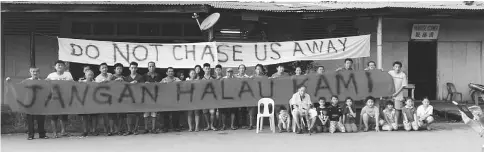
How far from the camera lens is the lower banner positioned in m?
8.28

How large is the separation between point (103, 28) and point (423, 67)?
8.71m

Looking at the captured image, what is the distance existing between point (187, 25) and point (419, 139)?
6137 millimetres

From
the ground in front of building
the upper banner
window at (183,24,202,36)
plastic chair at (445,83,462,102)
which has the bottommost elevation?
the ground in front of building

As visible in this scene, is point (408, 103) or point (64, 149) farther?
point (408, 103)

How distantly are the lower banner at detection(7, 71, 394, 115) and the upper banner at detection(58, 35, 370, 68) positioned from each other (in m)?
1.06

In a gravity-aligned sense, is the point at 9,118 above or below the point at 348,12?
below

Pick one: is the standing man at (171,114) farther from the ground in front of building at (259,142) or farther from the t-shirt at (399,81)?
the t-shirt at (399,81)

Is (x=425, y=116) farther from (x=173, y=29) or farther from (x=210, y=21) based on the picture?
(x=173, y=29)

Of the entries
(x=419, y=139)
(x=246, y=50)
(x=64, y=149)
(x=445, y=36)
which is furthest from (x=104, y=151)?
(x=445, y=36)

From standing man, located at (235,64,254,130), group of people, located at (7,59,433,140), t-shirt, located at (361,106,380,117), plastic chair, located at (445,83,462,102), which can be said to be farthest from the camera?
plastic chair, located at (445,83,462,102)

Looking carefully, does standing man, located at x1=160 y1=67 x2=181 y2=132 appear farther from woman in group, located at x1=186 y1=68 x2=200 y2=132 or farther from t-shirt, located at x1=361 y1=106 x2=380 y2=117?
t-shirt, located at x1=361 y1=106 x2=380 y2=117

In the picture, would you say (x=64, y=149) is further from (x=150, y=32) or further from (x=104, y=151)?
(x=150, y=32)

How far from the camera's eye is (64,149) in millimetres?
7012

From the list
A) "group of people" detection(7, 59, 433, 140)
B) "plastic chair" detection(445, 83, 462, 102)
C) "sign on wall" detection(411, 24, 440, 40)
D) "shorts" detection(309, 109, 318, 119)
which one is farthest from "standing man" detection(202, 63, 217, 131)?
"plastic chair" detection(445, 83, 462, 102)
